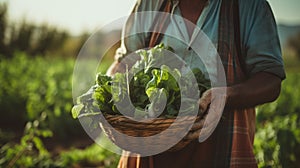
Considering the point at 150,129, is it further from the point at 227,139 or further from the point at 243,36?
the point at 243,36

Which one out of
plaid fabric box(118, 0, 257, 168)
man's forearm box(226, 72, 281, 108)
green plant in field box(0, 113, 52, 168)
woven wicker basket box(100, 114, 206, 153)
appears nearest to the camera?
woven wicker basket box(100, 114, 206, 153)

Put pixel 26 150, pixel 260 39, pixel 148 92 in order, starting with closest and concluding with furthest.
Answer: pixel 148 92 → pixel 260 39 → pixel 26 150


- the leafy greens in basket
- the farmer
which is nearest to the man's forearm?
the farmer

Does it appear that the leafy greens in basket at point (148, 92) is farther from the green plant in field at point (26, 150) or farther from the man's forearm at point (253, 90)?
the green plant in field at point (26, 150)

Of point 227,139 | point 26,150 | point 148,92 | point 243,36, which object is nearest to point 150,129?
point 148,92

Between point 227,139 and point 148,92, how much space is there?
484 millimetres

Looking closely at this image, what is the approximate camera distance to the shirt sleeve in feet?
6.15

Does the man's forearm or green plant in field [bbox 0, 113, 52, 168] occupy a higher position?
the man's forearm

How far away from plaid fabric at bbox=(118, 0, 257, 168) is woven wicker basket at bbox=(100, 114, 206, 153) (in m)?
0.24

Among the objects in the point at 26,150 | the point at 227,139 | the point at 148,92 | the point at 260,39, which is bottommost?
the point at 26,150

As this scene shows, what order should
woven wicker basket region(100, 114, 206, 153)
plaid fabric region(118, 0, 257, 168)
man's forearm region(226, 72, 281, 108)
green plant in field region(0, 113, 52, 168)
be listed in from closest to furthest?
woven wicker basket region(100, 114, 206, 153) → man's forearm region(226, 72, 281, 108) → plaid fabric region(118, 0, 257, 168) → green plant in field region(0, 113, 52, 168)

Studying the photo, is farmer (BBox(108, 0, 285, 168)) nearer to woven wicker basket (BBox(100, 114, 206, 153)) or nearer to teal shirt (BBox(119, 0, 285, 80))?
teal shirt (BBox(119, 0, 285, 80))

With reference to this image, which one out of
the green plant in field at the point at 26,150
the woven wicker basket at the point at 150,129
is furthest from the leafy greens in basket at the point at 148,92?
the green plant in field at the point at 26,150

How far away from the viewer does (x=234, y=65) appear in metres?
1.98
